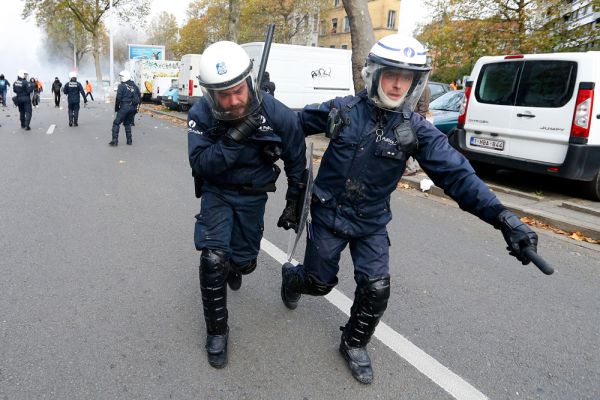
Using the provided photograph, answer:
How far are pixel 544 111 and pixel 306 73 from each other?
9566 mm

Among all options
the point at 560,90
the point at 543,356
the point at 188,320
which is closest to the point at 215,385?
the point at 188,320

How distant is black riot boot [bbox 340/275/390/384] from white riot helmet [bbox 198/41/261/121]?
3.49 feet

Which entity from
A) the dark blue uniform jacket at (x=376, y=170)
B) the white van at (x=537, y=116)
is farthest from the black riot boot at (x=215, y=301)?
the white van at (x=537, y=116)

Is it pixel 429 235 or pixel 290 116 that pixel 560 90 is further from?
pixel 290 116

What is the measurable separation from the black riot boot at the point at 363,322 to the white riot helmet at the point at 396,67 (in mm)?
901

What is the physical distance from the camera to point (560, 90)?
627 cm

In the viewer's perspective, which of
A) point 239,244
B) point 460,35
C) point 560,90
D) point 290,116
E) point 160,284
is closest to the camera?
point 290,116

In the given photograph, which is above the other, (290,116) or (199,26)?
(199,26)

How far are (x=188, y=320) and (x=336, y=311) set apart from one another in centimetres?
98

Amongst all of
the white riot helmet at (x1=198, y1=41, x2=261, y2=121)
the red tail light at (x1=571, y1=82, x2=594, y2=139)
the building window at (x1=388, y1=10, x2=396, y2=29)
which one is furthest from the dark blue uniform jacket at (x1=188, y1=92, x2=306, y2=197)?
the building window at (x1=388, y1=10, x2=396, y2=29)

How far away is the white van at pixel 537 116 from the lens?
6.06 meters

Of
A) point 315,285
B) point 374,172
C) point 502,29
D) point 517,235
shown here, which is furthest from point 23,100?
point 502,29

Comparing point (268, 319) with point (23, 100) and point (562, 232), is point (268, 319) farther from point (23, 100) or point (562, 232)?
point (23, 100)

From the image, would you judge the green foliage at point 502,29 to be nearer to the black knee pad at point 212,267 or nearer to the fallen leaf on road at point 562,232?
the fallen leaf on road at point 562,232
